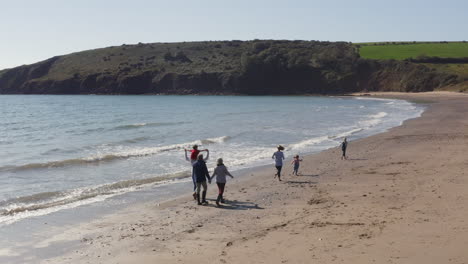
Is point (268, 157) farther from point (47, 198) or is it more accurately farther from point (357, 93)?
point (357, 93)

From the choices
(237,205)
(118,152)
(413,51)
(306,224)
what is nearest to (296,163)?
(237,205)

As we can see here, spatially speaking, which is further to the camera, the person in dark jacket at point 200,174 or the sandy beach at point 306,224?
the person in dark jacket at point 200,174

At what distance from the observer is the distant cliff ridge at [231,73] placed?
110 meters

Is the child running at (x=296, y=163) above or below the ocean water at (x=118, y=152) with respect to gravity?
above

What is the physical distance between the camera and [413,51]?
119m

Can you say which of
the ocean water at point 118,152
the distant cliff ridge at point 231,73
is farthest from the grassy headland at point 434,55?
the ocean water at point 118,152

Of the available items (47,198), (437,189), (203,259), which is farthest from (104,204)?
(437,189)

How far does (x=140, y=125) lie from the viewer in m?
40.9

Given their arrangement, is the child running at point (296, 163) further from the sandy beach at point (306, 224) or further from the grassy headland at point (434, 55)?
the grassy headland at point (434, 55)

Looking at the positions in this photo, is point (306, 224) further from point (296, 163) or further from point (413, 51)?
point (413, 51)

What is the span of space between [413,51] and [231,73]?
45272 millimetres

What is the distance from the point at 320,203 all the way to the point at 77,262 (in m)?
6.45

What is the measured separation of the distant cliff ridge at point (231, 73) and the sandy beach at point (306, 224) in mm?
89382

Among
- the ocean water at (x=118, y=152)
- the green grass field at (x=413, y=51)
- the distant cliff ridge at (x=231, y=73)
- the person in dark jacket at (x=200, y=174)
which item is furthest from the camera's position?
the green grass field at (x=413, y=51)
